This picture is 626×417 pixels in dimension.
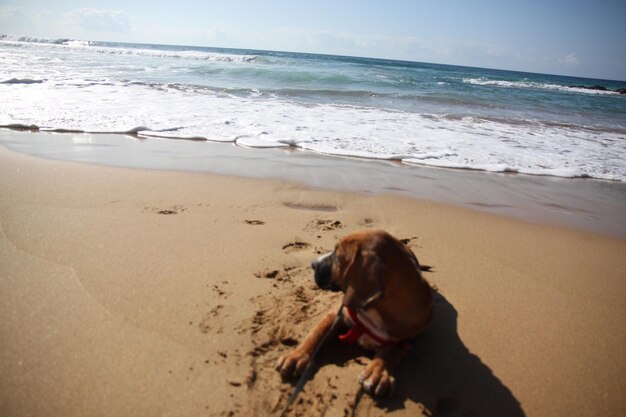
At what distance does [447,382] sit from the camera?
2213mm

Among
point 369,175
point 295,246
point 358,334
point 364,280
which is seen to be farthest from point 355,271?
point 369,175

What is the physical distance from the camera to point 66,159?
5.36 m

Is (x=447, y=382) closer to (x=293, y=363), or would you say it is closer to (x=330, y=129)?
(x=293, y=363)

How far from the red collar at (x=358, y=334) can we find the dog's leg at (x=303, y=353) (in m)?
0.14

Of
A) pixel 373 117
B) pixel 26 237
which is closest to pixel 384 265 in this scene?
pixel 26 237

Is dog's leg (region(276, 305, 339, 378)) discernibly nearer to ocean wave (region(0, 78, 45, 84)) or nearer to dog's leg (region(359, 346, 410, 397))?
dog's leg (region(359, 346, 410, 397))

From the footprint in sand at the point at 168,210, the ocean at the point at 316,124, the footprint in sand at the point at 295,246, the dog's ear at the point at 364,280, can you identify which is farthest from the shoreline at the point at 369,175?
the dog's ear at the point at 364,280

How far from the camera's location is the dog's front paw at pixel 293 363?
211 cm

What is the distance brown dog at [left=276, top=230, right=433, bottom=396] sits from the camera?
2.06 meters

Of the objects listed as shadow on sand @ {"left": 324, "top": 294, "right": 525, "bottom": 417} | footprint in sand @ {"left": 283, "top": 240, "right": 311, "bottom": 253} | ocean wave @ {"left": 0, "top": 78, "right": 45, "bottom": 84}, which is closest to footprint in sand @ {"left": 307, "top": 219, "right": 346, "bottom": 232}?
footprint in sand @ {"left": 283, "top": 240, "right": 311, "bottom": 253}

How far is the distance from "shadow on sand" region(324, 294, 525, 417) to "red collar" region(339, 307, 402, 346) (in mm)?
132

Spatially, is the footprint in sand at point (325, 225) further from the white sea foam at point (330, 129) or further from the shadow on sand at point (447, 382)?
the white sea foam at point (330, 129)

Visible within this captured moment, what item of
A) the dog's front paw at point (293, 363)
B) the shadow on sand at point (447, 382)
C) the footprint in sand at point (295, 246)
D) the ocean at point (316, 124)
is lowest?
the shadow on sand at point (447, 382)

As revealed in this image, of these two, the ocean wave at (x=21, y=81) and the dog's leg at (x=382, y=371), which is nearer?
the dog's leg at (x=382, y=371)
